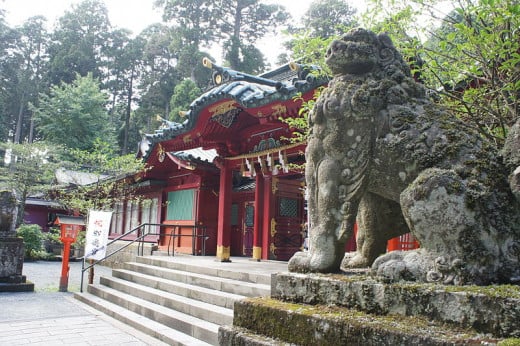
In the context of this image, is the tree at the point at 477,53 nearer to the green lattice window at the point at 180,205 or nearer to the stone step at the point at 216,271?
the stone step at the point at 216,271

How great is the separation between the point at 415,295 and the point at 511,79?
2.28m

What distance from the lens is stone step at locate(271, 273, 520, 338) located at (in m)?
1.50

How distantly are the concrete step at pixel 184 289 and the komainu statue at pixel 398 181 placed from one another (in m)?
2.59

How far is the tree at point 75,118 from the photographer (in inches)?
1238

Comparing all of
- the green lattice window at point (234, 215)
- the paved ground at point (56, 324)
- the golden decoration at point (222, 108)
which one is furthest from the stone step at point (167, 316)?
the green lattice window at point (234, 215)

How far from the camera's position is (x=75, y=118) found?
31953 mm

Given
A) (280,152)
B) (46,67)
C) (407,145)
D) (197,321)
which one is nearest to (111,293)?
(197,321)

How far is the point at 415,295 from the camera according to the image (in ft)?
5.71

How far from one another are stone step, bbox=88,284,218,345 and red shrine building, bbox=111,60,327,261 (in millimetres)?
2854

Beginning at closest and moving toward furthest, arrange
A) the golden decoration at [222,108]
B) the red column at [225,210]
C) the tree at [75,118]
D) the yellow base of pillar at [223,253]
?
the golden decoration at [222,108] → the yellow base of pillar at [223,253] → the red column at [225,210] → the tree at [75,118]

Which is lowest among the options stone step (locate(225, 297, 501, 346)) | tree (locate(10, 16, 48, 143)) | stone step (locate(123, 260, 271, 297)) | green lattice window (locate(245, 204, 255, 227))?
stone step (locate(123, 260, 271, 297))

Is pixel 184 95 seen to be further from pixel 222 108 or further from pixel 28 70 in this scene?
pixel 222 108

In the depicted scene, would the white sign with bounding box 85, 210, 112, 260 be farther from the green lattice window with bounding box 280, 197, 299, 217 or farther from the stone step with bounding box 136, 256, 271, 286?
the green lattice window with bounding box 280, 197, 299, 217

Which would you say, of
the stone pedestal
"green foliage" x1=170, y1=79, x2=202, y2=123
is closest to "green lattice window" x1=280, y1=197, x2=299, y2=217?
the stone pedestal
